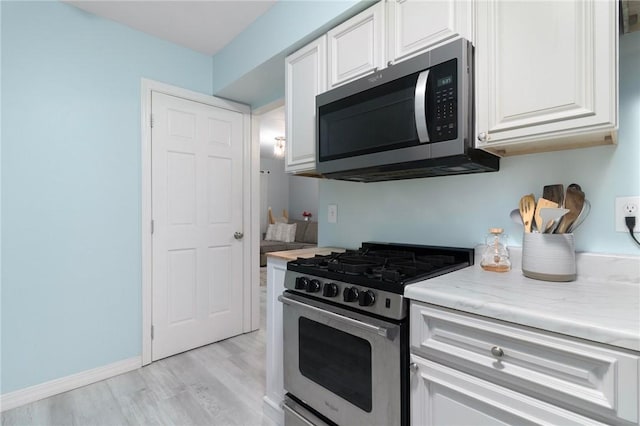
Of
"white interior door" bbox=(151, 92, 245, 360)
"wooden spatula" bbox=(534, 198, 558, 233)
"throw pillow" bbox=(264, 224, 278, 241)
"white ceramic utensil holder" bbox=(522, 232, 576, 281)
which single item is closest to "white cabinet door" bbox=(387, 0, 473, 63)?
"wooden spatula" bbox=(534, 198, 558, 233)

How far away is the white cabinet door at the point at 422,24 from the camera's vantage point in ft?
4.19

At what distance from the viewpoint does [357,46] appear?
5.41ft

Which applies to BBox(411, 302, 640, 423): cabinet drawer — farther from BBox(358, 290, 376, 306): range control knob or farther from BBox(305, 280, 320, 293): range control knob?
BBox(305, 280, 320, 293): range control knob

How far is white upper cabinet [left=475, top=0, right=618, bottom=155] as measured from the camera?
0.99 meters

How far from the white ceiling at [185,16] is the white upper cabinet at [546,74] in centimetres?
153

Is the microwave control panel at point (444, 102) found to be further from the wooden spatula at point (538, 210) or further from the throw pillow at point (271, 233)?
the throw pillow at point (271, 233)

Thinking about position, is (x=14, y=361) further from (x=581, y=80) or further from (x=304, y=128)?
(x=581, y=80)

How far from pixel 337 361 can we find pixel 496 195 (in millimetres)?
1016

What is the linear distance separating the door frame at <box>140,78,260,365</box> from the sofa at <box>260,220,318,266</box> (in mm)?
2898

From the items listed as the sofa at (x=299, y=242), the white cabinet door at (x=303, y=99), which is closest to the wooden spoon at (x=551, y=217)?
the white cabinet door at (x=303, y=99)

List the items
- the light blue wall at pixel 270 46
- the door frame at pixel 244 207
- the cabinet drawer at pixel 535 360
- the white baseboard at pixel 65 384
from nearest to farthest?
1. the cabinet drawer at pixel 535 360
2. the light blue wall at pixel 270 46
3. the white baseboard at pixel 65 384
4. the door frame at pixel 244 207

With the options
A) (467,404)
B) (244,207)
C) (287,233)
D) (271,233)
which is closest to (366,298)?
(467,404)

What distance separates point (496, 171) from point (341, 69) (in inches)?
36.0

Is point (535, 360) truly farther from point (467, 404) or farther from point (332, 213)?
point (332, 213)
